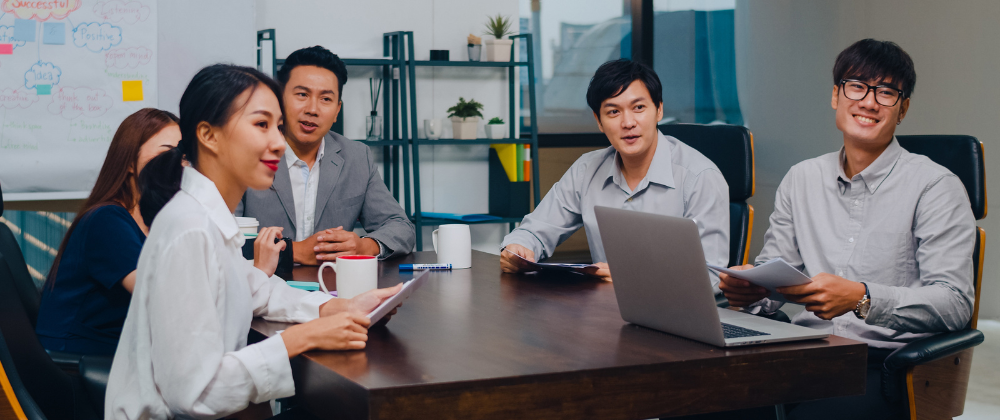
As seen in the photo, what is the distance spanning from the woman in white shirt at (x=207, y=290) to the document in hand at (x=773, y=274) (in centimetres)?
59

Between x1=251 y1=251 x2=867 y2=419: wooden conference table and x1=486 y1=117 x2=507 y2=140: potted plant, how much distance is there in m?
2.66

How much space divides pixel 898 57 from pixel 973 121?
274 cm

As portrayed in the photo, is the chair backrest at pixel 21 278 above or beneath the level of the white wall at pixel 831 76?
beneath

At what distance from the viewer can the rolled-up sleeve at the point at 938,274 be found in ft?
5.41

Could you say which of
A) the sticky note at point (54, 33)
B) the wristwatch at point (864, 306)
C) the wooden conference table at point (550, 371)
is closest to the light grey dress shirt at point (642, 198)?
the wristwatch at point (864, 306)

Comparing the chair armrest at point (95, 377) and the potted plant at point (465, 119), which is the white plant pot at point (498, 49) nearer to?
the potted plant at point (465, 119)

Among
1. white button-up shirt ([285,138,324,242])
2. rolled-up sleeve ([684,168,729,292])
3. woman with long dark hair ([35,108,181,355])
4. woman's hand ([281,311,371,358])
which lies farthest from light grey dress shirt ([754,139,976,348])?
woman with long dark hair ([35,108,181,355])

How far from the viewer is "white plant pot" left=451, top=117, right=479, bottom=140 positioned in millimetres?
3973

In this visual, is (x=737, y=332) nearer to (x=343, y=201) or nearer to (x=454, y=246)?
(x=454, y=246)

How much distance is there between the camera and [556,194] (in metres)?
2.37

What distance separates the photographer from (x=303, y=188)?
250 cm

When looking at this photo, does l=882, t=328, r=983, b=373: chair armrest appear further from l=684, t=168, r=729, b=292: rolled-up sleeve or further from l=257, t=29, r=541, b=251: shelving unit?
l=257, t=29, r=541, b=251: shelving unit

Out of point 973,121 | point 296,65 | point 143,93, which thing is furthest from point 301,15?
point 973,121

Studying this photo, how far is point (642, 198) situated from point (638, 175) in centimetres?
7
